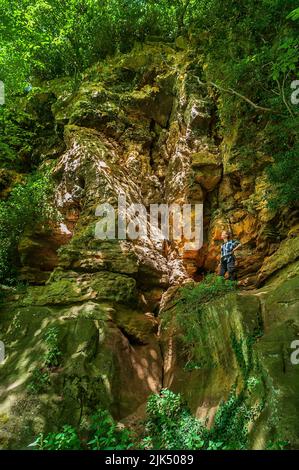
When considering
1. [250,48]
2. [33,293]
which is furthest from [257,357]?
[250,48]

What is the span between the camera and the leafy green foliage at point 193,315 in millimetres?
6789

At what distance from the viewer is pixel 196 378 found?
6.39 metres

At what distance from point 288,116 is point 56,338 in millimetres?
7285

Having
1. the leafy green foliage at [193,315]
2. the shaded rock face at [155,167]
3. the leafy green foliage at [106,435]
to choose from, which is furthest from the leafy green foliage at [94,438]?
the shaded rock face at [155,167]

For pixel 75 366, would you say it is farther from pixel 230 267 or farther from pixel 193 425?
pixel 230 267

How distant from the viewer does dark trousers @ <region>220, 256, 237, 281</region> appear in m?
8.67

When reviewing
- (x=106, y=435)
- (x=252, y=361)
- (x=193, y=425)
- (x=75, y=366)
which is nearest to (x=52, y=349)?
(x=75, y=366)

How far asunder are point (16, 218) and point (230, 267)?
656 cm

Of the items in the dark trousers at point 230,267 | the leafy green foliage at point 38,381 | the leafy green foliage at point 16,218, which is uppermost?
the leafy green foliage at point 16,218

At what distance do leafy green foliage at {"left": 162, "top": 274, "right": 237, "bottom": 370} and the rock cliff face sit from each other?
29cm

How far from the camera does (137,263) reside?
28.0ft

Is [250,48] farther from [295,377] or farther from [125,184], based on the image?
[295,377]

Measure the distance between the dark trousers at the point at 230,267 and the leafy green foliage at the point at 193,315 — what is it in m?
1.14

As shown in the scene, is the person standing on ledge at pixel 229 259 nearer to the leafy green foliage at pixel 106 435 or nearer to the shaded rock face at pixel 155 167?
the shaded rock face at pixel 155 167
